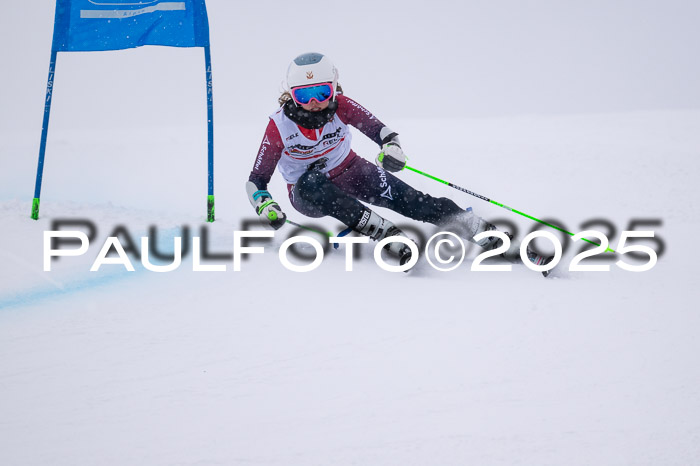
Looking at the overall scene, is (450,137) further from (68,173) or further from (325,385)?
(325,385)

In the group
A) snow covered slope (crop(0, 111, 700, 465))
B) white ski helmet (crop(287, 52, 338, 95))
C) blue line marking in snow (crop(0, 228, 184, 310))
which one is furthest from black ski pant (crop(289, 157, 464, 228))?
blue line marking in snow (crop(0, 228, 184, 310))

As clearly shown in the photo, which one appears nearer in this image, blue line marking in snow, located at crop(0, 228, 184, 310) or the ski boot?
blue line marking in snow, located at crop(0, 228, 184, 310)

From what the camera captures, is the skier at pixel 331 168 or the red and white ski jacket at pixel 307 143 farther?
the red and white ski jacket at pixel 307 143

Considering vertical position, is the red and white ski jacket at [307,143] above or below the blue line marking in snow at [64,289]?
above

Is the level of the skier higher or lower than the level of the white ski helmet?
lower

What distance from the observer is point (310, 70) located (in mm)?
3625

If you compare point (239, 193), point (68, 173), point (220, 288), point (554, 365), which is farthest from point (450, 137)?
point (554, 365)

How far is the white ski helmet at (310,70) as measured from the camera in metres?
3.62

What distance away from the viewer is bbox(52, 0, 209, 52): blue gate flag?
4387 mm

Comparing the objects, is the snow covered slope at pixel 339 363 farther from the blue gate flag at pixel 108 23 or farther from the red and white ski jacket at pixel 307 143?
the blue gate flag at pixel 108 23

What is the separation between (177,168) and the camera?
25.2ft

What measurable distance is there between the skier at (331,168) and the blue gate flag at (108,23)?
1.35 meters

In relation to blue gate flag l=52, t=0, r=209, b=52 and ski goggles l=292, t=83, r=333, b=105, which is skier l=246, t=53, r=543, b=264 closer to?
ski goggles l=292, t=83, r=333, b=105

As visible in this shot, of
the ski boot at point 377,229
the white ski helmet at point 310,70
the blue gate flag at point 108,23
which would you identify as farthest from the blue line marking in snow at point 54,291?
the blue gate flag at point 108,23
